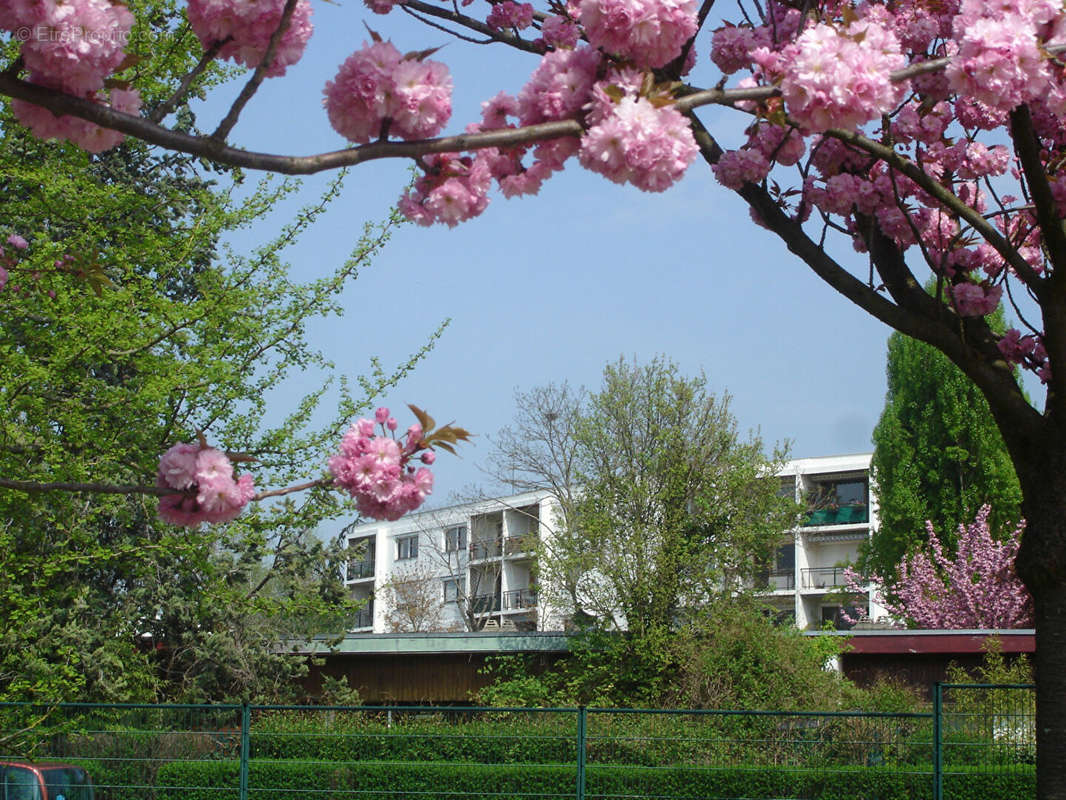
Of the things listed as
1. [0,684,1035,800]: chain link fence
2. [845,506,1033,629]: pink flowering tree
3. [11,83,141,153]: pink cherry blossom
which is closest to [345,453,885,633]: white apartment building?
[845,506,1033,629]: pink flowering tree

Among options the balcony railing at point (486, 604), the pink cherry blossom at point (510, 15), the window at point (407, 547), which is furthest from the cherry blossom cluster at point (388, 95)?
the window at point (407, 547)

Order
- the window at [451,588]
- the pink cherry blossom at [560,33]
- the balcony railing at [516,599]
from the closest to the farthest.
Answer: the pink cherry blossom at [560,33], the balcony railing at [516,599], the window at [451,588]

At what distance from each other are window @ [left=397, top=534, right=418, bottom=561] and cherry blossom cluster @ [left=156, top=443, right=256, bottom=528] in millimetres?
54091

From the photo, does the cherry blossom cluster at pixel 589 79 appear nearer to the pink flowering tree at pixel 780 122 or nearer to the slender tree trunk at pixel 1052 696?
the pink flowering tree at pixel 780 122

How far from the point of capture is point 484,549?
4819 cm

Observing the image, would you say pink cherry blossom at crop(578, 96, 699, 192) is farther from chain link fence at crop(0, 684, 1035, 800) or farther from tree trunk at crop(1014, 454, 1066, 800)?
chain link fence at crop(0, 684, 1035, 800)

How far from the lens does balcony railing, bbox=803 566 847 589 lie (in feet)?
151

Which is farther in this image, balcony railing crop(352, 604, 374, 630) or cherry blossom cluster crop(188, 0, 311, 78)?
balcony railing crop(352, 604, 374, 630)

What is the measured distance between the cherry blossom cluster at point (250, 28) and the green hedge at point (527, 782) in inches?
331

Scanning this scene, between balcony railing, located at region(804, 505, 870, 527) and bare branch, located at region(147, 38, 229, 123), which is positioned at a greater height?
balcony railing, located at region(804, 505, 870, 527)

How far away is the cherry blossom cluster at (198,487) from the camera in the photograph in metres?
2.99

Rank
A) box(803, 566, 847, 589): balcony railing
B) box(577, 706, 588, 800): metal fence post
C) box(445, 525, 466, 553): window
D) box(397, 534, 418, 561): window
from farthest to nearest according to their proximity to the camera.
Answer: box(397, 534, 418, 561): window
box(445, 525, 466, 553): window
box(803, 566, 847, 589): balcony railing
box(577, 706, 588, 800): metal fence post

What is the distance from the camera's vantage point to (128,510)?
1417 centimetres

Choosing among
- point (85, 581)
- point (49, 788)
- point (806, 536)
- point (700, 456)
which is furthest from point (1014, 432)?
point (806, 536)
